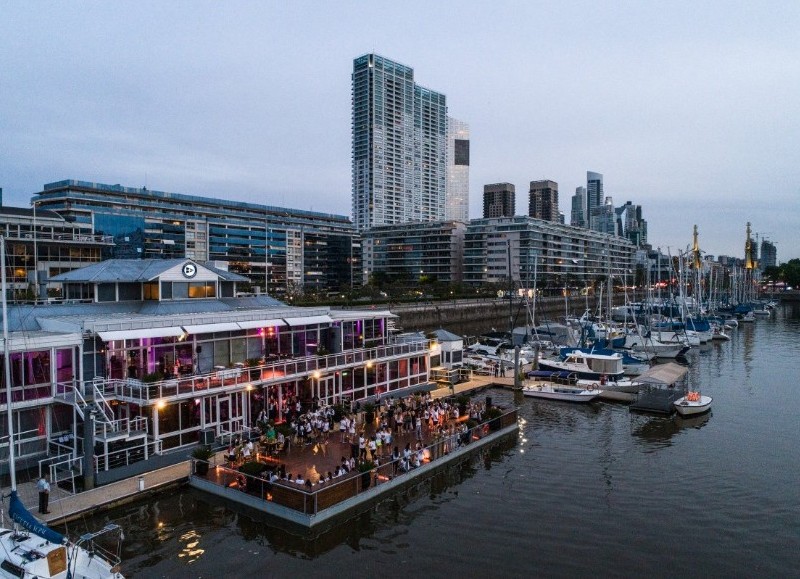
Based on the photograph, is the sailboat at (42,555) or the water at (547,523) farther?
the water at (547,523)

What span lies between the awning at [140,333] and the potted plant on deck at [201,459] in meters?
6.38

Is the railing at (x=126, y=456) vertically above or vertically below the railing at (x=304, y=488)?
above

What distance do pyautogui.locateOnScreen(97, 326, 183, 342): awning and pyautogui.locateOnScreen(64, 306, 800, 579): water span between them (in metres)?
7.88

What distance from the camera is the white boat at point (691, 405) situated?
42562 millimetres

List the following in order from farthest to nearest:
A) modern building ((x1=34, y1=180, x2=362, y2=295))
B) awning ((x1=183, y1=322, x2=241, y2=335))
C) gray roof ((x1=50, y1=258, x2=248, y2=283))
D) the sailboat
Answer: modern building ((x1=34, y1=180, x2=362, y2=295)), gray roof ((x1=50, y1=258, x2=248, y2=283)), awning ((x1=183, y1=322, x2=241, y2=335)), the sailboat

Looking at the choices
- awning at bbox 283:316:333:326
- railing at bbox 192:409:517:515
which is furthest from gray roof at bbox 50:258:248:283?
railing at bbox 192:409:517:515

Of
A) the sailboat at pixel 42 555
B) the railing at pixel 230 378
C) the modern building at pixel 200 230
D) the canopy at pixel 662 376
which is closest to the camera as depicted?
the sailboat at pixel 42 555

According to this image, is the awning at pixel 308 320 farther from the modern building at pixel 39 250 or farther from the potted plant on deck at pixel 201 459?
the modern building at pixel 39 250

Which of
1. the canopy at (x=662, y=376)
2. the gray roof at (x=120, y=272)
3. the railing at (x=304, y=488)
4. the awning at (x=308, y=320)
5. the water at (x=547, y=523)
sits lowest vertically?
the water at (x=547, y=523)

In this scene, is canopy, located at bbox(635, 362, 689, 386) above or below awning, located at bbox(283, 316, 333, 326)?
below

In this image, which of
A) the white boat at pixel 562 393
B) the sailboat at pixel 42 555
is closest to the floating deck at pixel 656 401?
the white boat at pixel 562 393

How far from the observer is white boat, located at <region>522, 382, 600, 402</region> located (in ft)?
155

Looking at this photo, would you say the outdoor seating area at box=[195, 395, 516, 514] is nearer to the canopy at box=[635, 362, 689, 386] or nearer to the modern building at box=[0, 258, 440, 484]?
the modern building at box=[0, 258, 440, 484]

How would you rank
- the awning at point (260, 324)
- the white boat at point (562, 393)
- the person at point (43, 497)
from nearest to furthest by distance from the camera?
the person at point (43, 497) → the awning at point (260, 324) → the white boat at point (562, 393)
